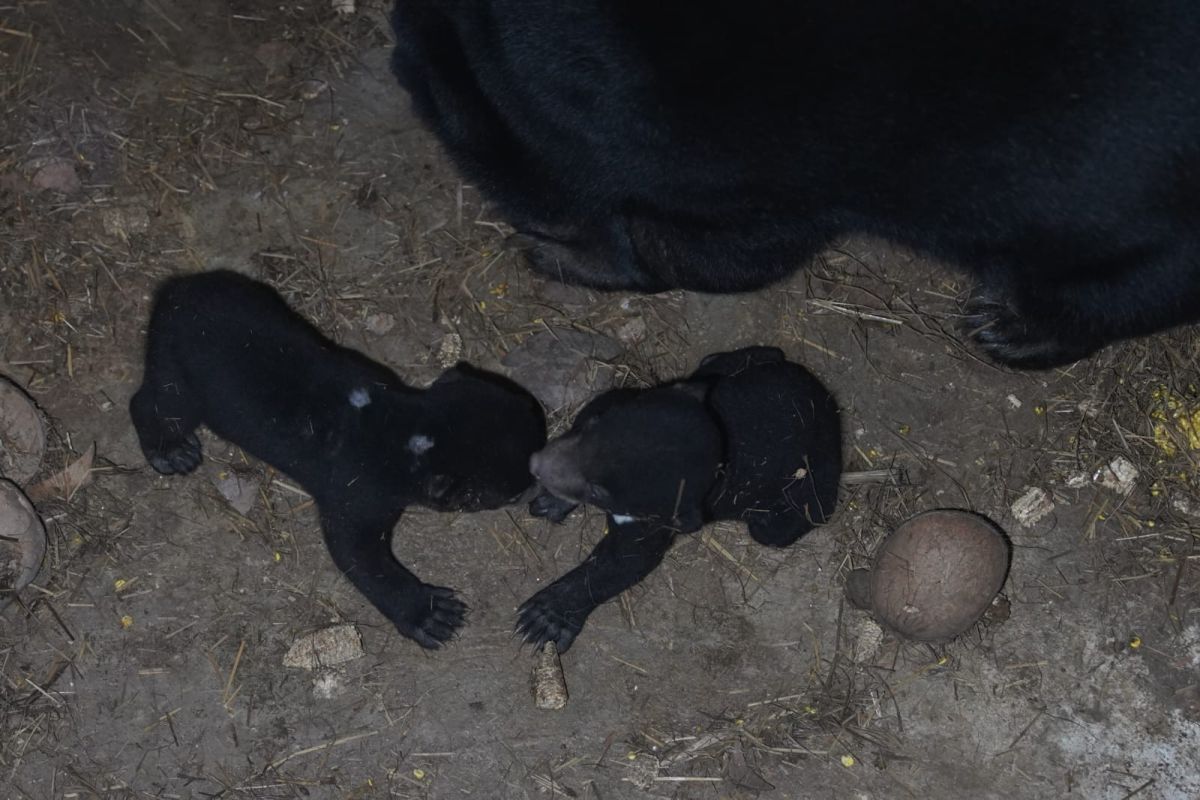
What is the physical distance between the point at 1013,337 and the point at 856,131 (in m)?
1.49

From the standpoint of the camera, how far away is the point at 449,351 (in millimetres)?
4449

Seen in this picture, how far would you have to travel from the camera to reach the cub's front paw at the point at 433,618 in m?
4.08

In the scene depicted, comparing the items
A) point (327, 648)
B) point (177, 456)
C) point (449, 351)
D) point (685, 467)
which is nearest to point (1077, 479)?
point (685, 467)

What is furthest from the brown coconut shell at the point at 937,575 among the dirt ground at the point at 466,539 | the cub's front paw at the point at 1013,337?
the cub's front paw at the point at 1013,337

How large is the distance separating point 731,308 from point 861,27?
158 centimetres

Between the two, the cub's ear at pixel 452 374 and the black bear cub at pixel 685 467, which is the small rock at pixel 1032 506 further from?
the cub's ear at pixel 452 374

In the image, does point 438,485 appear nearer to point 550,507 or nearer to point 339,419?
point 339,419

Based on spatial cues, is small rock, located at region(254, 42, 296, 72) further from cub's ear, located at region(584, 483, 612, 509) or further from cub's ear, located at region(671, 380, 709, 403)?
cub's ear, located at region(584, 483, 612, 509)

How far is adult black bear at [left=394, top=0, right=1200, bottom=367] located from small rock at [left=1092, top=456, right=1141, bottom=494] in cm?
53

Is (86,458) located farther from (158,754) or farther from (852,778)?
(852,778)

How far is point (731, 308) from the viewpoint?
4500 mm

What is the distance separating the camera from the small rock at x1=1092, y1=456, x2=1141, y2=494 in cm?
443

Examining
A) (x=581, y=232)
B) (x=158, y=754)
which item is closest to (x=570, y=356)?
(x=581, y=232)

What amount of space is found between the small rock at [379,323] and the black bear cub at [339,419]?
447 mm
